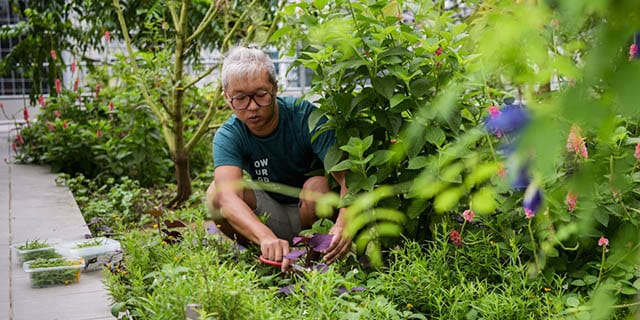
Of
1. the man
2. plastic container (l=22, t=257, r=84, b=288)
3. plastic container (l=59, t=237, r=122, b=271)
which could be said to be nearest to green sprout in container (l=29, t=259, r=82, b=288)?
plastic container (l=22, t=257, r=84, b=288)

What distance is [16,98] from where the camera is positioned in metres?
10.7

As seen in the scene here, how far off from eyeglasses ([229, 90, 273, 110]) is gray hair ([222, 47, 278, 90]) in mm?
78

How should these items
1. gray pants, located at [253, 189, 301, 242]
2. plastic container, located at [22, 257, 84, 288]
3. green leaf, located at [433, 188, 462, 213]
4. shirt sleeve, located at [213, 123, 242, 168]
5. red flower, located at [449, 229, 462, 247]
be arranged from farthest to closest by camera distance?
gray pants, located at [253, 189, 301, 242], shirt sleeve, located at [213, 123, 242, 168], plastic container, located at [22, 257, 84, 288], red flower, located at [449, 229, 462, 247], green leaf, located at [433, 188, 462, 213]

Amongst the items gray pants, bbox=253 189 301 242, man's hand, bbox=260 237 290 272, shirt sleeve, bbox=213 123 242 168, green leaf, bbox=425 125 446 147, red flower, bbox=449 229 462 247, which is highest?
green leaf, bbox=425 125 446 147

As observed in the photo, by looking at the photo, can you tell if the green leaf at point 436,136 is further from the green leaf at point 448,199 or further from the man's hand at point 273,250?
the man's hand at point 273,250

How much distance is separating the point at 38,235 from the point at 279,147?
4.48ft

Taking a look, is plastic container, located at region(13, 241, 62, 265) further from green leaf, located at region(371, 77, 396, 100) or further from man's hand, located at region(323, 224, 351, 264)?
green leaf, located at region(371, 77, 396, 100)

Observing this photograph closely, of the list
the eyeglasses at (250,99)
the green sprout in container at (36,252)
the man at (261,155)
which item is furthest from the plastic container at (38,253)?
the eyeglasses at (250,99)

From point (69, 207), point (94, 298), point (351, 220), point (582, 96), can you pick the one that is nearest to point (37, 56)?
point (69, 207)

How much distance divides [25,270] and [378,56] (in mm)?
1558

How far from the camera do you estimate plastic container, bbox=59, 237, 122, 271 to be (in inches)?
115

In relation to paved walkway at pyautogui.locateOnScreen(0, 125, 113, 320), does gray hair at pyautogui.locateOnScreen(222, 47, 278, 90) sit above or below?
above

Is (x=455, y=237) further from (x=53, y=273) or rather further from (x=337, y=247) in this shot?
(x=53, y=273)

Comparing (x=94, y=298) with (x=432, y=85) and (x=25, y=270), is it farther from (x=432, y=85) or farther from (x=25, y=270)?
(x=432, y=85)
